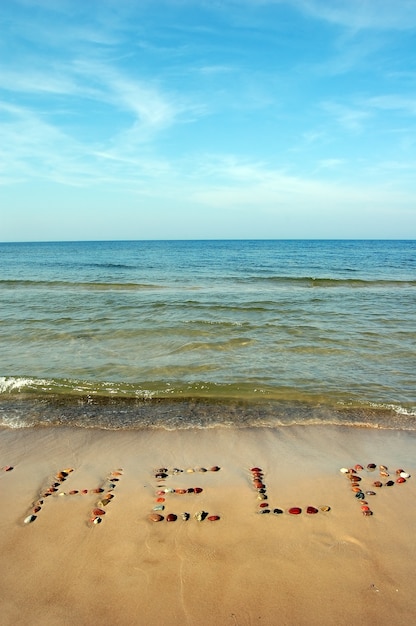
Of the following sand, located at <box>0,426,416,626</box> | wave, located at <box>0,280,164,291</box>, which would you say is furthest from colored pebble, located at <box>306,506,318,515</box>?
wave, located at <box>0,280,164,291</box>

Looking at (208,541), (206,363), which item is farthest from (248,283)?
(208,541)

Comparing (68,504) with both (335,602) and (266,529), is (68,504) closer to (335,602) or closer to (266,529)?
(266,529)

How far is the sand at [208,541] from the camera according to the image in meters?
3.36

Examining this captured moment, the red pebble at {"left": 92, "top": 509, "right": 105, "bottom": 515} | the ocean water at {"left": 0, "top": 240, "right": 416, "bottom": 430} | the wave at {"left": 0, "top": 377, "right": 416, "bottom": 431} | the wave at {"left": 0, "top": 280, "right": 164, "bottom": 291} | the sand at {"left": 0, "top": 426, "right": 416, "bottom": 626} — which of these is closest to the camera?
the sand at {"left": 0, "top": 426, "right": 416, "bottom": 626}

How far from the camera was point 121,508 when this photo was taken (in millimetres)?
4695

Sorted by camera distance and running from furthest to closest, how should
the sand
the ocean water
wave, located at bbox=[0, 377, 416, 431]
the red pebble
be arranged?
the ocean water → wave, located at bbox=[0, 377, 416, 431] → the red pebble → the sand

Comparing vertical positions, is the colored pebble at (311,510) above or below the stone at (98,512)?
below

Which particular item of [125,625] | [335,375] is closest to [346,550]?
[125,625]

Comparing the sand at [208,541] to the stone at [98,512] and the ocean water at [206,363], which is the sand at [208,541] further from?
the ocean water at [206,363]

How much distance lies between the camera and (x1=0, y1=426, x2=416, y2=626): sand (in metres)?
3.36

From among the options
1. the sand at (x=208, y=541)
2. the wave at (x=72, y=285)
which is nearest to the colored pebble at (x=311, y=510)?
the sand at (x=208, y=541)

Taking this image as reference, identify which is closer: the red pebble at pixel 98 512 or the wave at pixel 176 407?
the red pebble at pixel 98 512

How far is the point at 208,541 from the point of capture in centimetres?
414

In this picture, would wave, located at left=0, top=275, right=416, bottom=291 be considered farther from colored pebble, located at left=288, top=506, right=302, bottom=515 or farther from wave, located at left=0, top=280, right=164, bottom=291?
colored pebble, located at left=288, top=506, right=302, bottom=515
